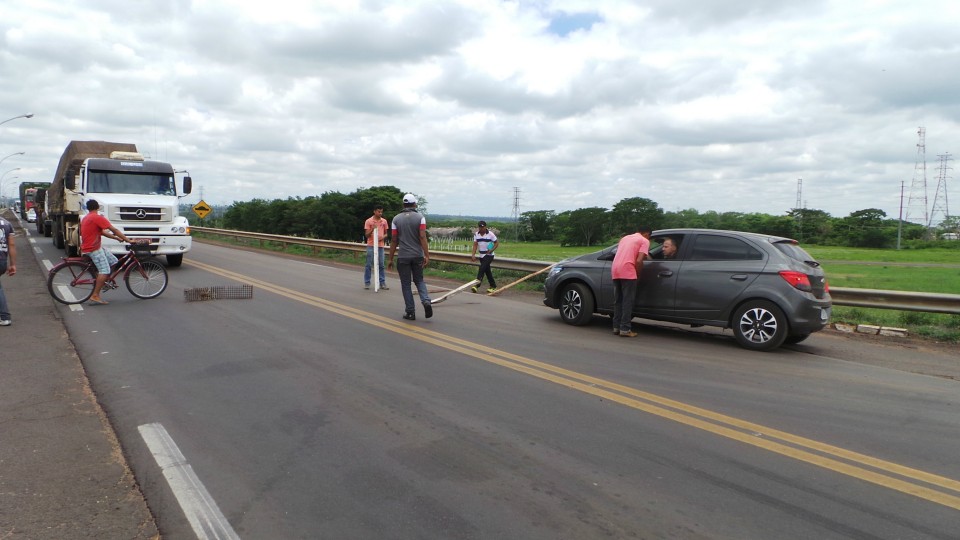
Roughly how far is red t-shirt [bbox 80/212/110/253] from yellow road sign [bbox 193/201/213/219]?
23490mm

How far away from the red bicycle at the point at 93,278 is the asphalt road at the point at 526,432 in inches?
99.3

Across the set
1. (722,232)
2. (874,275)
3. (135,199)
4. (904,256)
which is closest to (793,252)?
(722,232)

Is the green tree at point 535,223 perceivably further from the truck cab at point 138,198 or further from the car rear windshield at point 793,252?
the car rear windshield at point 793,252

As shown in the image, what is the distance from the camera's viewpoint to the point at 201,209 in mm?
33188

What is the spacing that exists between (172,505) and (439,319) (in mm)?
6423

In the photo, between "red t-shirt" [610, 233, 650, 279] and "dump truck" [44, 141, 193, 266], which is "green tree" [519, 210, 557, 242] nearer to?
"dump truck" [44, 141, 193, 266]

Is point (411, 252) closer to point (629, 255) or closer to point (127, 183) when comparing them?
point (629, 255)

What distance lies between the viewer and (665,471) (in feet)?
13.2

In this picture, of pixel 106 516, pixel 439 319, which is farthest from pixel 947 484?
pixel 439 319

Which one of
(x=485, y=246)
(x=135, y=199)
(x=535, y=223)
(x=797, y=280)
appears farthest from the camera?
(x=535, y=223)

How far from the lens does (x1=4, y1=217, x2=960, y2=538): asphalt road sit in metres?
3.46

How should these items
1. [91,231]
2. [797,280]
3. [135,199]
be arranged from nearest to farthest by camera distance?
[797,280]
[91,231]
[135,199]

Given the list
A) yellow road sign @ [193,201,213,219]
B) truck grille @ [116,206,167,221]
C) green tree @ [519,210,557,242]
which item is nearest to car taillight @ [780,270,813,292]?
truck grille @ [116,206,167,221]

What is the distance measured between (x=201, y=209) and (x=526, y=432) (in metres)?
32.6
